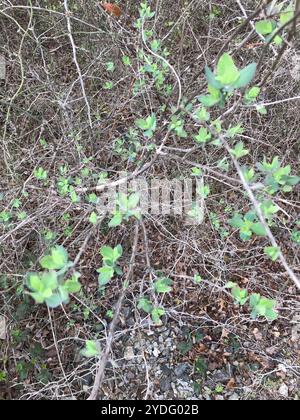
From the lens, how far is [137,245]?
2.21m

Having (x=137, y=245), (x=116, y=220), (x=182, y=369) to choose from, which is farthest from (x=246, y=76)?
(x=182, y=369)

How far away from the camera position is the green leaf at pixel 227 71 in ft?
3.30

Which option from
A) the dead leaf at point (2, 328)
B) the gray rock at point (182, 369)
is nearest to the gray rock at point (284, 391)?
the gray rock at point (182, 369)

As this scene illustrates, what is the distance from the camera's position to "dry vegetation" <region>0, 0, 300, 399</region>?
2.01 metres

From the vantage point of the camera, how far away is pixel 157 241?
2.32 metres

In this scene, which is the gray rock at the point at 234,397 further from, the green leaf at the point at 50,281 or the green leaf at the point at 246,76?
the green leaf at the point at 246,76

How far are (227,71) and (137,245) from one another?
132 centimetres

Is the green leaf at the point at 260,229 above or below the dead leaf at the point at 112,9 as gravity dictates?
below

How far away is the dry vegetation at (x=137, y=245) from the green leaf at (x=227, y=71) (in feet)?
2.33

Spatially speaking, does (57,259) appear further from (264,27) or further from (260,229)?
(264,27)

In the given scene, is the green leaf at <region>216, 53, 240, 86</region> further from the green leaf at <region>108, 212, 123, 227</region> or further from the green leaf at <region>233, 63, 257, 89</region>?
the green leaf at <region>108, 212, 123, 227</region>

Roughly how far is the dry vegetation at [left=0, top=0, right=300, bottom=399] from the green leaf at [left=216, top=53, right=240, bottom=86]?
2.33 feet

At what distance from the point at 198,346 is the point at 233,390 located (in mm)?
256
